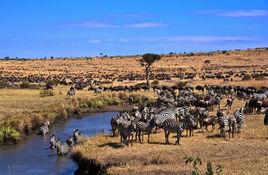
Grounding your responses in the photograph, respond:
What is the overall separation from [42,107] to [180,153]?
2651 cm

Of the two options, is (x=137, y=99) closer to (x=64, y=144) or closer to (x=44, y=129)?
(x=44, y=129)

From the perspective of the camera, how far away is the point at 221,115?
30391 mm

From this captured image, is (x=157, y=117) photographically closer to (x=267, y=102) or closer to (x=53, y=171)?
(x=53, y=171)

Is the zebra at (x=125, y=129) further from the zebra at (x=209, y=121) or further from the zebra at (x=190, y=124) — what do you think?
the zebra at (x=209, y=121)

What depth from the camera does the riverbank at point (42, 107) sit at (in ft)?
126

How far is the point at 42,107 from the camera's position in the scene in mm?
49250

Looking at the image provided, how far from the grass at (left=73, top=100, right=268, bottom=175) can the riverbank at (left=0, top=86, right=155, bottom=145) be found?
9887 millimetres

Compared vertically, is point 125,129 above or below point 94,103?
below

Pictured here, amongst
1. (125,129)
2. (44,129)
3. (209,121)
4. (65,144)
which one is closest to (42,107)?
(44,129)

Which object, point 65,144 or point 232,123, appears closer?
point 232,123

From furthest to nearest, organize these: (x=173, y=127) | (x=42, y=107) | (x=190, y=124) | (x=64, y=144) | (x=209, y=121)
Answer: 1. (x=42, y=107)
2. (x=64, y=144)
3. (x=209, y=121)
4. (x=190, y=124)
5. (x=173, y=127)

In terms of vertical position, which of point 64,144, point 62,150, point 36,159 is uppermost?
point 64,144

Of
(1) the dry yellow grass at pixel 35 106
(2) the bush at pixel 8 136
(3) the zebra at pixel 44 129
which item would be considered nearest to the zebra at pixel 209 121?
(2) the bush at pixel 8 136

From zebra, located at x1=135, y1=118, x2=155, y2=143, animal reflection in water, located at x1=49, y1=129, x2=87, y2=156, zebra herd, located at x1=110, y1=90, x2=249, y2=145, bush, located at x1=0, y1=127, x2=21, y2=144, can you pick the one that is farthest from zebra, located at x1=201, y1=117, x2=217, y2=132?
bush, located at x1=0, y1=127, x2=21, y2=144
